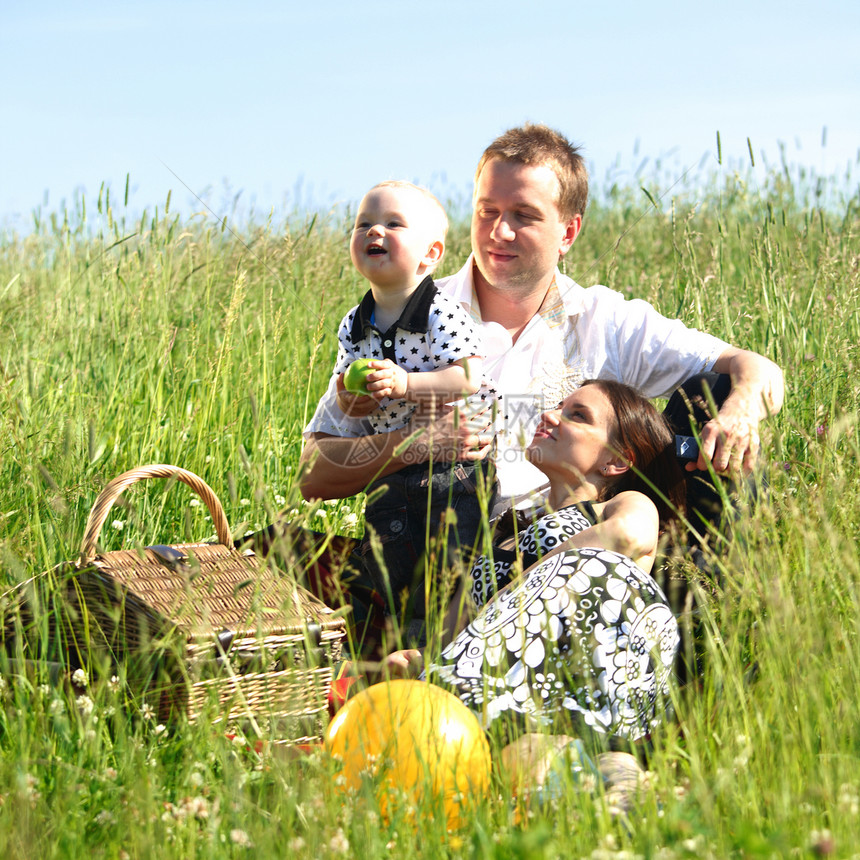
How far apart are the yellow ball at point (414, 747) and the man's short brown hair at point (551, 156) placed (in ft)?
6.71

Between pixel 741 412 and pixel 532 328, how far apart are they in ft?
2.81

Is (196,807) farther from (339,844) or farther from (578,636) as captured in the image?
(578,636)

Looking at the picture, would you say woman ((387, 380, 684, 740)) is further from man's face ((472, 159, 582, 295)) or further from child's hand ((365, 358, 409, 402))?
man's face ((472, 159, 582, 295))

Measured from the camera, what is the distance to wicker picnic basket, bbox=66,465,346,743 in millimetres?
2094

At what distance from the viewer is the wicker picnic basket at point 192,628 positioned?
209 centimetres

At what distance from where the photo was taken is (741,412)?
9.19 feet

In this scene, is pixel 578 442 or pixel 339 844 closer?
pixel 339 844

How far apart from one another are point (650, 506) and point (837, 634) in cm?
82

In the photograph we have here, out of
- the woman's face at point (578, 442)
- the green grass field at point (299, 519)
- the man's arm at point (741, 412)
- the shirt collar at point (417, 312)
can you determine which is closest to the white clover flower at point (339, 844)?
the green grass field at point (299, 519)

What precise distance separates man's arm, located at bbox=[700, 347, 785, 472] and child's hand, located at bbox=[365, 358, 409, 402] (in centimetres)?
89

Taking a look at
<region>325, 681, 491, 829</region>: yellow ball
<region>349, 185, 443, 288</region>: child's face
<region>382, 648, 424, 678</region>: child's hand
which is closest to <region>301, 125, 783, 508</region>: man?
<region>349, 185, 443, 288</region>: child's face

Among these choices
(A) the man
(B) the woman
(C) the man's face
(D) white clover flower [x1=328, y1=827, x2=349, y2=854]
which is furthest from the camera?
(C) the man's face

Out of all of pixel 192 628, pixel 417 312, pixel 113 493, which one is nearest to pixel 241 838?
pixel 192 628

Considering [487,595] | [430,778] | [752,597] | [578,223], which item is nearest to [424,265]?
[578,223]
